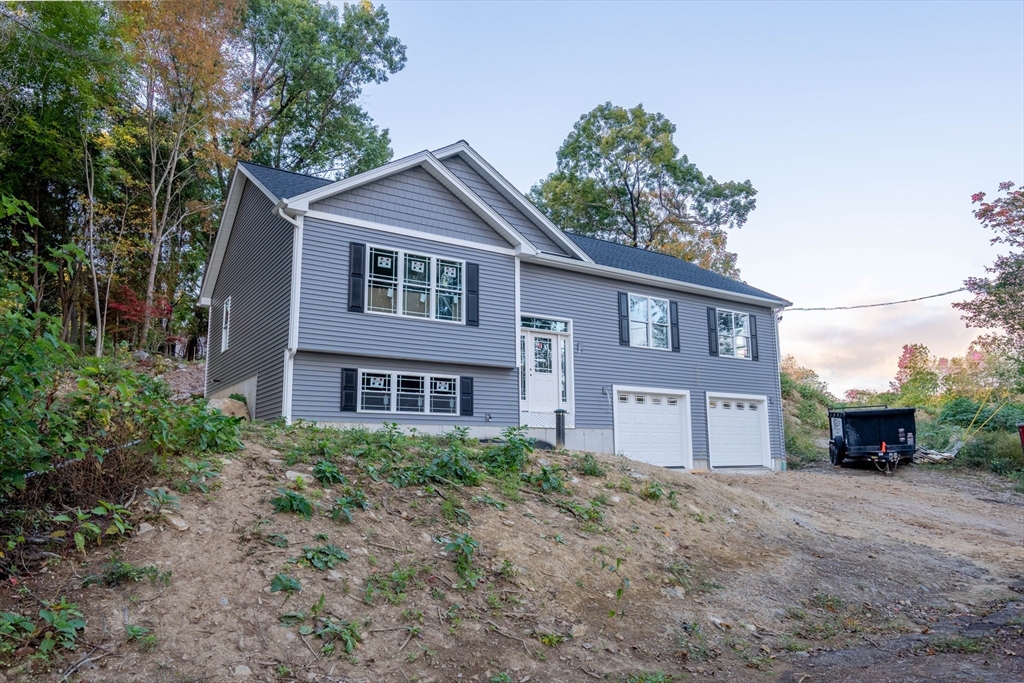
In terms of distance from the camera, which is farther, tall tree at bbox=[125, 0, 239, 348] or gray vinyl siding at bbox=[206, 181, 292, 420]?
tall tree at bbox=[125, 0, 239, 348]

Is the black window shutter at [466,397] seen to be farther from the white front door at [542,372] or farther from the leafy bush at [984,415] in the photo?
the leafy bush at [984,415]

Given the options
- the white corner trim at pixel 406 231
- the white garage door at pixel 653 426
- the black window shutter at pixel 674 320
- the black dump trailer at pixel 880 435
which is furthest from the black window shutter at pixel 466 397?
the black dump trailer at pixel 880 435

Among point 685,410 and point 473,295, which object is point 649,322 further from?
point 473,295

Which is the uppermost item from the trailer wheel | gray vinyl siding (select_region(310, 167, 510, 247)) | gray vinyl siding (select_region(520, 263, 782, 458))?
gray vinyl siding (select_region(310, 167, 510, 247))

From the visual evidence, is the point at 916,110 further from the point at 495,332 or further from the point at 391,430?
the point at 391,430

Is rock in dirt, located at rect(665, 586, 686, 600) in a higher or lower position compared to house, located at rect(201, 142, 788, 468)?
lower

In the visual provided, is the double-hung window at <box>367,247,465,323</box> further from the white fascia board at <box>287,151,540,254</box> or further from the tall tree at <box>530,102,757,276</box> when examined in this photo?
the tall tree at <box>530,102,757,276</box>

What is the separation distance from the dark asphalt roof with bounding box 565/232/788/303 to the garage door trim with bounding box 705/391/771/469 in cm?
282

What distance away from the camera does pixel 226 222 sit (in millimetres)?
16812

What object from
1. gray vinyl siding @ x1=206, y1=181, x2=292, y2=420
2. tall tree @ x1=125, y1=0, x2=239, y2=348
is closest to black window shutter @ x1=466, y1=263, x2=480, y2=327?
gray vinyl siding @ x1=206, y1=181, x2=292, y2=420

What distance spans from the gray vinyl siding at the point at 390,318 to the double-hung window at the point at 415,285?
0.54 ft

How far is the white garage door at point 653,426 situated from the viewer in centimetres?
1622

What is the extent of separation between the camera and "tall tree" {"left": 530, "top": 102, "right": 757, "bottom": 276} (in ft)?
107

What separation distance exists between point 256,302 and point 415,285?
3.59 meters
